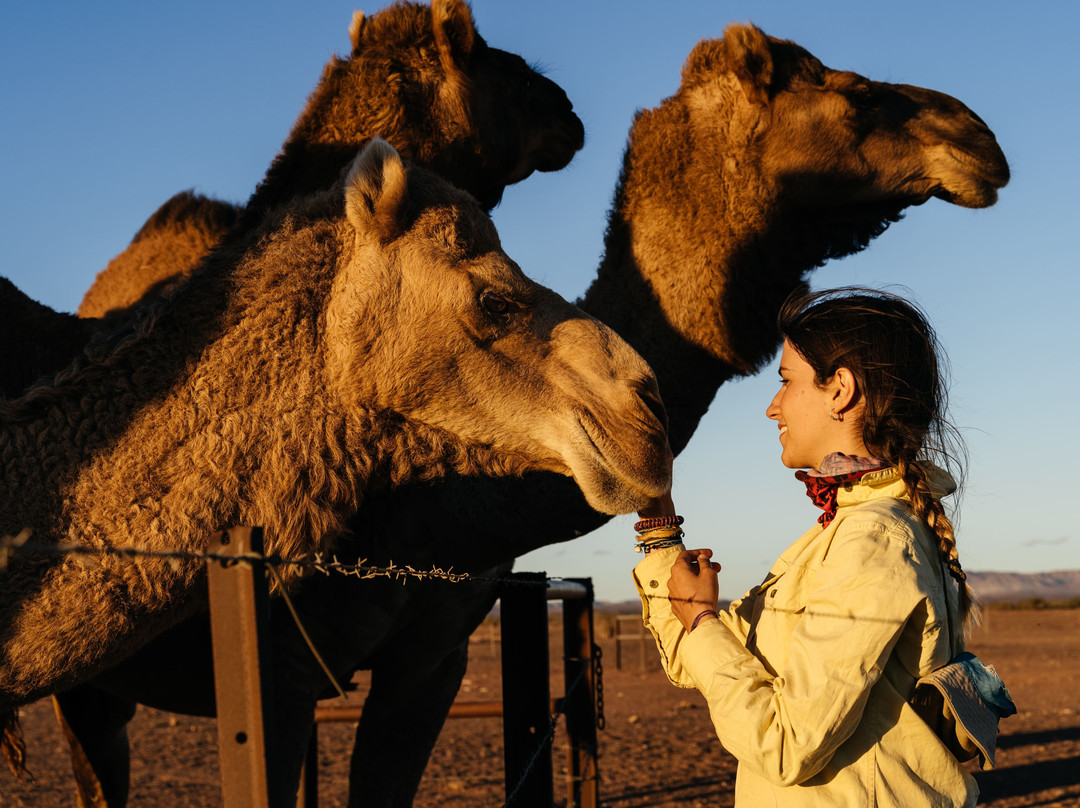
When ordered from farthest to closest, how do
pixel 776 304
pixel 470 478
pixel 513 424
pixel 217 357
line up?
pixel 776 304 < pixel 470 478 < pixel 513 424 < pixel 217 357

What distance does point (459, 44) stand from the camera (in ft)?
13.9

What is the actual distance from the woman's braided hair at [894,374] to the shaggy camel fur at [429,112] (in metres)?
2.25

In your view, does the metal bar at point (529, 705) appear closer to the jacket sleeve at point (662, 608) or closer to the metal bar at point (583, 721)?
the metal bar at point (583, 721)

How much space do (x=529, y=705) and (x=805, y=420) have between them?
1710 millimetres

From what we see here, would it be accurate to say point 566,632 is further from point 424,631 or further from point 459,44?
point 459,44

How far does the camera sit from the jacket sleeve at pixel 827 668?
160 centimetres

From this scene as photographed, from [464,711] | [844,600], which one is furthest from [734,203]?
[844,600]

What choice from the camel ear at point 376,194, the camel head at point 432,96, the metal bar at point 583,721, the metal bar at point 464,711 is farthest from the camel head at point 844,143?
the metal bar at point 464,711

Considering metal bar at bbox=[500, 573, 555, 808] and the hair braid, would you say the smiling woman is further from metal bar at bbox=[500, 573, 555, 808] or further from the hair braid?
metal bar at bbox=[500, 573, 555, 808]

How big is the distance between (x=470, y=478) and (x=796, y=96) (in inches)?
98.0

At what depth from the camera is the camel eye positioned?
8.72 feet

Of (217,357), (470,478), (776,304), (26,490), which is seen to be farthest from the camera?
(776,304)

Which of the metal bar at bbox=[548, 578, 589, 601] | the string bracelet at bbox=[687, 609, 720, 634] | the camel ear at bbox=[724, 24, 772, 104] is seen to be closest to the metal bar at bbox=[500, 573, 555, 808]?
the metal bar at bbox=[548, 578, 589, 601]

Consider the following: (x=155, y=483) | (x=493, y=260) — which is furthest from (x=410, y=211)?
(x=155, y=483)
